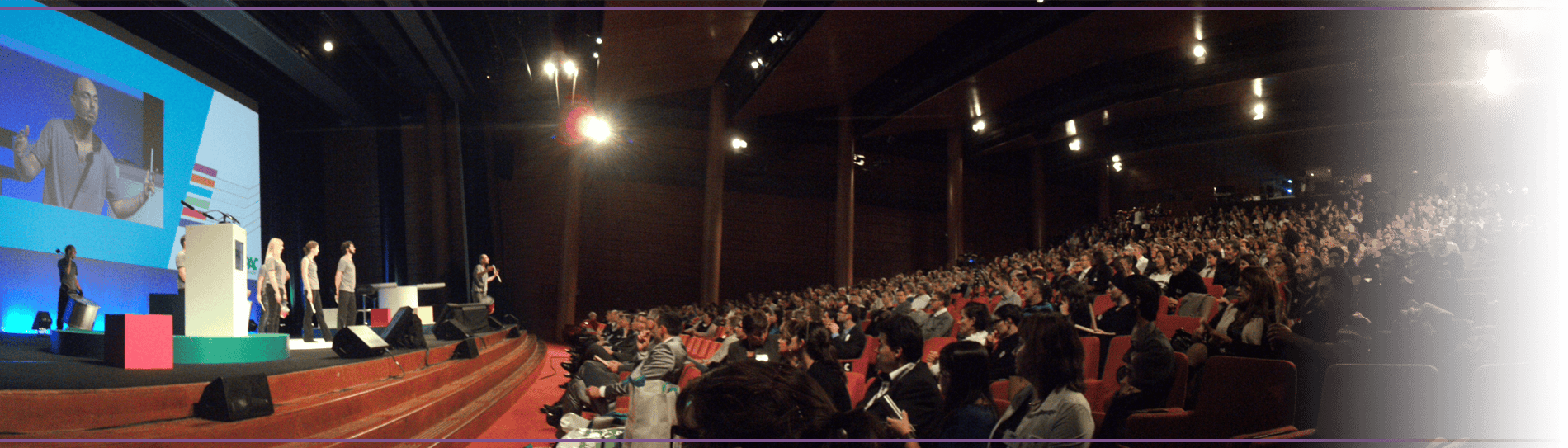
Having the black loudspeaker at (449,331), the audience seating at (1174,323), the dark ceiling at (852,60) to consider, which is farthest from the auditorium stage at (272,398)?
the dark ceiling at (852,60)

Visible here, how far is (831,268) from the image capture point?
1495 cm

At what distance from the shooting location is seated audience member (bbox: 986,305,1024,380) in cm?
297

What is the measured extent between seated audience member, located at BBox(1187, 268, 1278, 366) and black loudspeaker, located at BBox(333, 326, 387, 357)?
3422 millimetres

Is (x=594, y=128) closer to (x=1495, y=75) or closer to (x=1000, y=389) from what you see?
(x=1000, y=389)

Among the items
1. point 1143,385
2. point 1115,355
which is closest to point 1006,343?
point 1115,355

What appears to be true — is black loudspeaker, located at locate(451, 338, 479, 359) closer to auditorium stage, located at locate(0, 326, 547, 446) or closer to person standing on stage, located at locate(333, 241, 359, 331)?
auditorium stage, located at locate(0, 326, 547, 446)

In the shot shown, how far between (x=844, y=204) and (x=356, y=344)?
34.3ft

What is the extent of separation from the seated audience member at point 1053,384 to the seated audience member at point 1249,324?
1.14 m

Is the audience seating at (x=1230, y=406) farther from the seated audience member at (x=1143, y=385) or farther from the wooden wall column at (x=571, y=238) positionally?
the wooden wall column at (x=571, y=238)

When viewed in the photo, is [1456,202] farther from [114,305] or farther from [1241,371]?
[114,305]

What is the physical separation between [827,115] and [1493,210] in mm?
9325

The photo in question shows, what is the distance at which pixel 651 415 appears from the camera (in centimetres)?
205

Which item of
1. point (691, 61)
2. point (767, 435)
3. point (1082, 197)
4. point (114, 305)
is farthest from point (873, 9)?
point (1082, 197)

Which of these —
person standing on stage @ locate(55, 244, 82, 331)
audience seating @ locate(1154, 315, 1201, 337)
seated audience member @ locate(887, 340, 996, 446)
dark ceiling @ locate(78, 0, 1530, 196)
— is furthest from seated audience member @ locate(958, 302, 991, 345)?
person standing on stage @ locate(55, 244, 82, 331)
